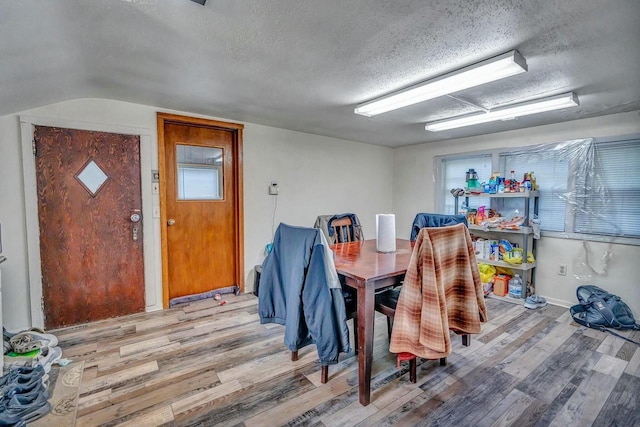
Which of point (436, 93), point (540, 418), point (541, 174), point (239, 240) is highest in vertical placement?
point (436, 93)

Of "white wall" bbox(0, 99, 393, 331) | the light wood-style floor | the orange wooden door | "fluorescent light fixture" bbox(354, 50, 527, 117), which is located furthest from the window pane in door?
"fluorescent light fixture" bbox(354, 50, 527, 117)

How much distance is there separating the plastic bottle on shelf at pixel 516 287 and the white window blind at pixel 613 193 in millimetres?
847

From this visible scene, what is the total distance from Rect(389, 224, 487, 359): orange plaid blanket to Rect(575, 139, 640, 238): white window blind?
2.34 metres

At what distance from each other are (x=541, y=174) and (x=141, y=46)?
4.19 m

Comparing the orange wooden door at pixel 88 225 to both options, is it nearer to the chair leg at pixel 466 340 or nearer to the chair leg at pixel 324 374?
the chair leg at pixel 324 374

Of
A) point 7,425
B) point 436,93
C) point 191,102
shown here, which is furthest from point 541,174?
point 7,425

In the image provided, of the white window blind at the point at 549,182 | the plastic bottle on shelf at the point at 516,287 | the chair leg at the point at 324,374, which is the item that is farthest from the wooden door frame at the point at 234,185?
the white window blind at the point at 549,182

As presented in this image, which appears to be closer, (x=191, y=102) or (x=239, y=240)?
(x=191, y=102)

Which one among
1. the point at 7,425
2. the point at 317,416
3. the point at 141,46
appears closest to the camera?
the point at 7,425

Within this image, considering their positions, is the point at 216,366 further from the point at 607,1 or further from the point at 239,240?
the point at 607,1

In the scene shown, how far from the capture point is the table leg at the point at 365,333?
67.0 inches

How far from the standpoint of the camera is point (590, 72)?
206 cm

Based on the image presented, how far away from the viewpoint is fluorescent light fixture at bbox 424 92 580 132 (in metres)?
2.49

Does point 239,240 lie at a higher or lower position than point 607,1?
Result: lower
